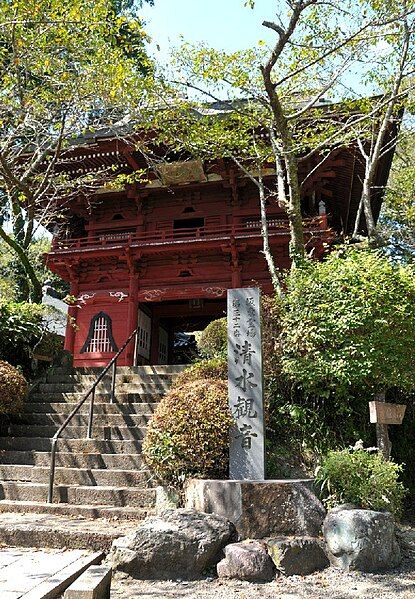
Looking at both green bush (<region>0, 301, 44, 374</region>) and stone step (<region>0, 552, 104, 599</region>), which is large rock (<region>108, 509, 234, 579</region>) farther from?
green bush (<region>0, 301, 44, 374</region>)

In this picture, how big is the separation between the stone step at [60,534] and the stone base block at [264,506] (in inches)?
39.5

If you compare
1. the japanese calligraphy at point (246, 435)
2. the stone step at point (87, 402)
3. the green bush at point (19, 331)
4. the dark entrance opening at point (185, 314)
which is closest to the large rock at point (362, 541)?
the japanese calligraphy at point (246, 435)

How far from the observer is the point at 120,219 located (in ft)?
52.1

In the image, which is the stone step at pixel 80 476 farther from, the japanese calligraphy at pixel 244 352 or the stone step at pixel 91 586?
the stone step at pixel 91 586

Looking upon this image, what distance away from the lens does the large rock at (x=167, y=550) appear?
4465 millimetres

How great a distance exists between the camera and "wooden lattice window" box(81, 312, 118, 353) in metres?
14.6

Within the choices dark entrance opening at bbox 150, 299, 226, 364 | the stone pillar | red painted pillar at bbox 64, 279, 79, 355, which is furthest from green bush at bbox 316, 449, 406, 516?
the stone pillar

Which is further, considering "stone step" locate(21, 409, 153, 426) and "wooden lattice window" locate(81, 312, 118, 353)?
"wooden lattice window" locate(81, 312, 118, 353)

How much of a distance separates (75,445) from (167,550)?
3141 millimetres

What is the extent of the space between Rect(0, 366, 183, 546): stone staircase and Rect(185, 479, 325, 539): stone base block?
1.07 m

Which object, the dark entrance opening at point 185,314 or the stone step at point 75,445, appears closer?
the stone step at point 75,445

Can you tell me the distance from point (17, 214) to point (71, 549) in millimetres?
9665

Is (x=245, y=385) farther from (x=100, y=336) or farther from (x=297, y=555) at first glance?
(x=100, y=336)

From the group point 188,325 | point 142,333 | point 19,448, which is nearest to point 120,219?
point 142,333
